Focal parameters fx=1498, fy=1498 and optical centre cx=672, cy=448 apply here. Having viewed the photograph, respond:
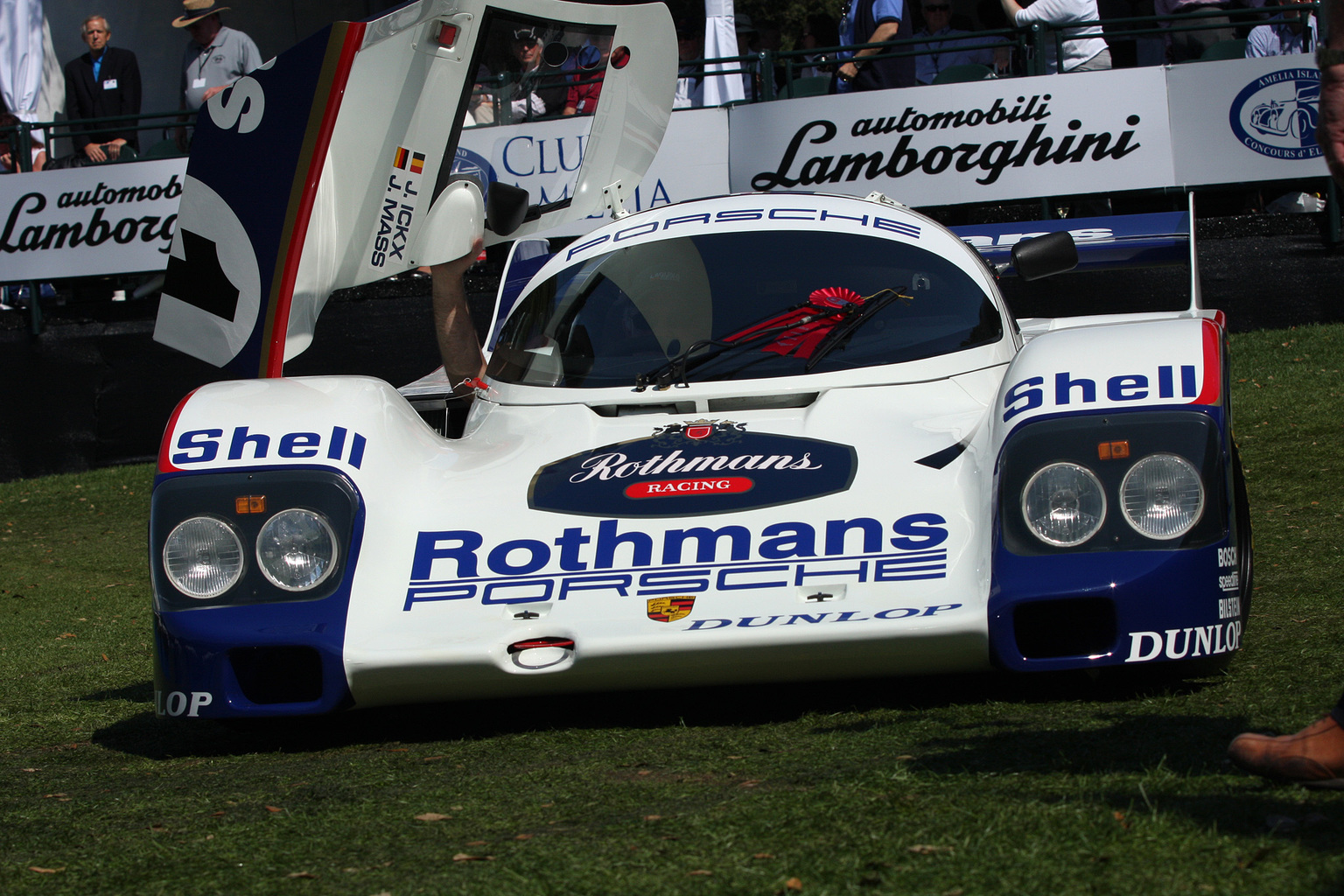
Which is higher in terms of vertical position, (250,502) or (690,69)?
(690,69)

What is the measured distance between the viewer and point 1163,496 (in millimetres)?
3309

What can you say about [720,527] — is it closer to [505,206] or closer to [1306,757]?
[1306,757]

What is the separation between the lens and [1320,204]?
10.8 meters

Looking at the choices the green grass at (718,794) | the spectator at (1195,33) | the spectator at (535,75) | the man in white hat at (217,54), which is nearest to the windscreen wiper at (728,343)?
the green grass at (718,794)

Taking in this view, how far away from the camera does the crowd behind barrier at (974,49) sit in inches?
421

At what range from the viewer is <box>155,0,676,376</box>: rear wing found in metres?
4.83

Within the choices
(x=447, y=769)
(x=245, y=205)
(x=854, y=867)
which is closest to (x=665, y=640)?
(x=447, y=769)

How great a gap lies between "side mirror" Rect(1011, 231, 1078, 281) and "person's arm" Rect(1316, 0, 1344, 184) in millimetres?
2475

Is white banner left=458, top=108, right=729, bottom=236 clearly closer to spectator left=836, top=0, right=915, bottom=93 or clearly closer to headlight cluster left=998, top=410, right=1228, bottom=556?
spectator left=836, top=0, right=915, bottom=93

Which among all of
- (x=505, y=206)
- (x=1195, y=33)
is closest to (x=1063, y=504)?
(x=505, y=206)

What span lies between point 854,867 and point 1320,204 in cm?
990

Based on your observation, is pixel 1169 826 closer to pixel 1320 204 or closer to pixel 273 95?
pixel 273 95

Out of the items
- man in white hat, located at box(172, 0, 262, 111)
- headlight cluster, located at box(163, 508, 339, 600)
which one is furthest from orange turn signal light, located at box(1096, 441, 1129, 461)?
man in white hat, located at box(172, 0, 262, 111)

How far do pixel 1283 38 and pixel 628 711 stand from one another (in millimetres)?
9265
